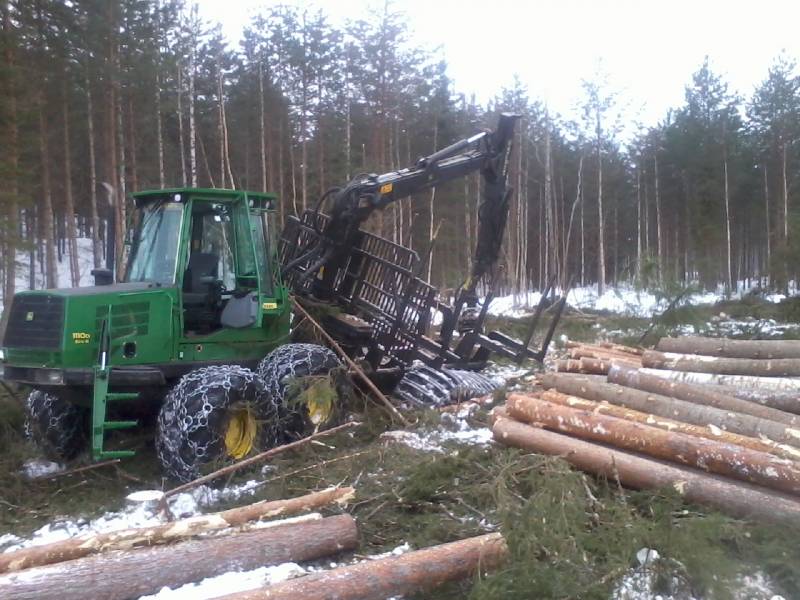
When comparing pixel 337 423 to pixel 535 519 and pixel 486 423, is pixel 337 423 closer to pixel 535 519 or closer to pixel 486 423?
pixel 486 423

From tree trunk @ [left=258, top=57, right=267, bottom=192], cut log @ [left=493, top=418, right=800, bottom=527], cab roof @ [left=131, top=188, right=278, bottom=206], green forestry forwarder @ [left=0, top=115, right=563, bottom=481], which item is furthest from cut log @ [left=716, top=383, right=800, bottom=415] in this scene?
tree trunk @ [left=258, top=57, right=267, bottom=192]

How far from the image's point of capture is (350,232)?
962 cm

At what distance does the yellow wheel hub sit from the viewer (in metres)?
7.33

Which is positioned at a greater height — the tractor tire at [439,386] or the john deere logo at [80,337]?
the john deere logo at [80,337]

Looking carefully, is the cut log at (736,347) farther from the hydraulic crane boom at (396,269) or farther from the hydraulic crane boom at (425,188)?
the hydraulic crane boom at (425,188)

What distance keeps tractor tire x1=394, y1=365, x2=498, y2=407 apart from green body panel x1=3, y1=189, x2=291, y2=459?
2.05 m

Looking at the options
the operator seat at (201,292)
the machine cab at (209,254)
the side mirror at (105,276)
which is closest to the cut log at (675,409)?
the machine cab at (209,254)

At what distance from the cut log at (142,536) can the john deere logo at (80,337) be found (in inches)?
91.4

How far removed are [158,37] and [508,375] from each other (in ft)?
59.7

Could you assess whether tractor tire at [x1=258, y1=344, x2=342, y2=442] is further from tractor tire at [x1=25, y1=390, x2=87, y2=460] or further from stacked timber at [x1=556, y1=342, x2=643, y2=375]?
stacked timber at [x1=556, y1=342, x2=643, y2=375]

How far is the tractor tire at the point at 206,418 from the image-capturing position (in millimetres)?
6746

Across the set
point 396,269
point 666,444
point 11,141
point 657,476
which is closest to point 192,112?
point 11,141

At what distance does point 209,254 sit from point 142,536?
3664 millimetres

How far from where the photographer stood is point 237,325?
26.5 ft
